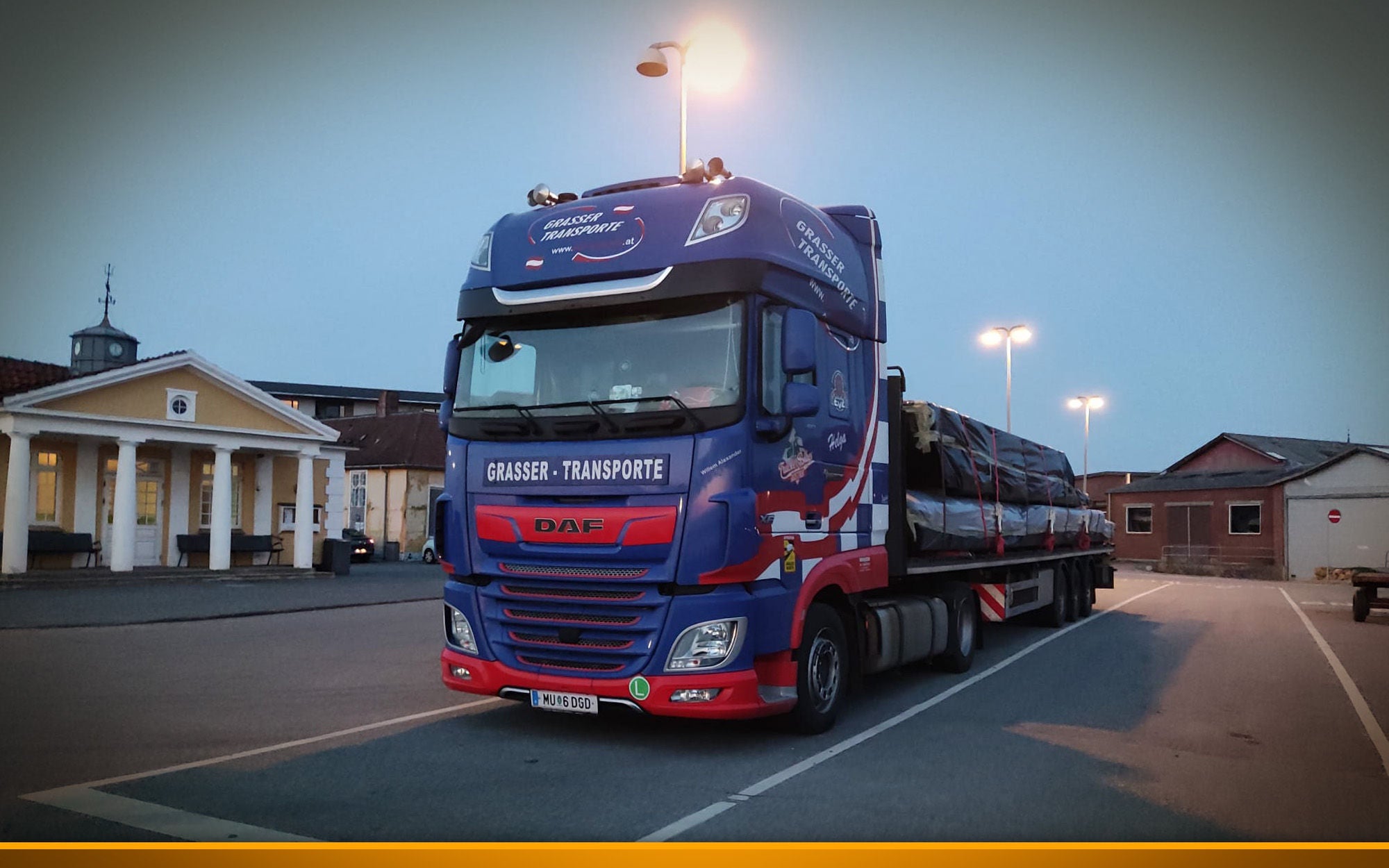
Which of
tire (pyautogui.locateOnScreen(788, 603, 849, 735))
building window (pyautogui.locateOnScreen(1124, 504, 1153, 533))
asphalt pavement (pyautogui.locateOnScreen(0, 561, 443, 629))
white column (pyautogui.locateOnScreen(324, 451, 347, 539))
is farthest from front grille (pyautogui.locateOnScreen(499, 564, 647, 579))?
building window (pyautogui.locateOnScreen(1124, 504, 1153, 533))

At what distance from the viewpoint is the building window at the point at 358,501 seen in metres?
45.4

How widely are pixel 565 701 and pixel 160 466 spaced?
83.2 ft

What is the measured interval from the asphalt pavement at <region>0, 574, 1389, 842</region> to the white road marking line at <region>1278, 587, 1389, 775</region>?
0.17 feet

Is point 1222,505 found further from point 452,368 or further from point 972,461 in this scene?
point 452,368

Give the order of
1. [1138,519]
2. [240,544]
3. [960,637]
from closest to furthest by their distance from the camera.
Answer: [960,637], [240,544], [1138,519]

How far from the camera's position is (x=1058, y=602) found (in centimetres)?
1677

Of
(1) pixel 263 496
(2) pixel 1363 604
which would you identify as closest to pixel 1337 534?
(2) pixel 1363 604

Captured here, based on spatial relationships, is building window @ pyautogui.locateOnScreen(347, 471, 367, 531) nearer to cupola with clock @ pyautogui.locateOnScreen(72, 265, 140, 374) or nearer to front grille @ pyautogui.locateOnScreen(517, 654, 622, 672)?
cupola with clock @ pyautogui.locateOnScreen(72, 265, 140, 374)

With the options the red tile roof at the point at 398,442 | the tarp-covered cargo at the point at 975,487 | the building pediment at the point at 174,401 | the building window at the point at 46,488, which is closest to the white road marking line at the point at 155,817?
the tarp-covered cargo at the point at 975,487

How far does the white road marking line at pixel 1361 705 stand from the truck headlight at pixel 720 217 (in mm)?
5683

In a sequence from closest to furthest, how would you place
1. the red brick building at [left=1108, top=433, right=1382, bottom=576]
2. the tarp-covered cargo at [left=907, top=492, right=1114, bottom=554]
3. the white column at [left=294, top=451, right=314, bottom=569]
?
the tarp-covered cargo at [left=907, top=492, right=1114, bottom=554] → the white column at [left=294, top=451, right=314, bottom=569] → the red brick building at [left=1108, top=433, right=1382, bottom=576]

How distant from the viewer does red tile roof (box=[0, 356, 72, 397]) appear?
25.0m

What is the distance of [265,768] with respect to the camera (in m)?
6.53

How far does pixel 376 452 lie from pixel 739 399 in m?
42.1
